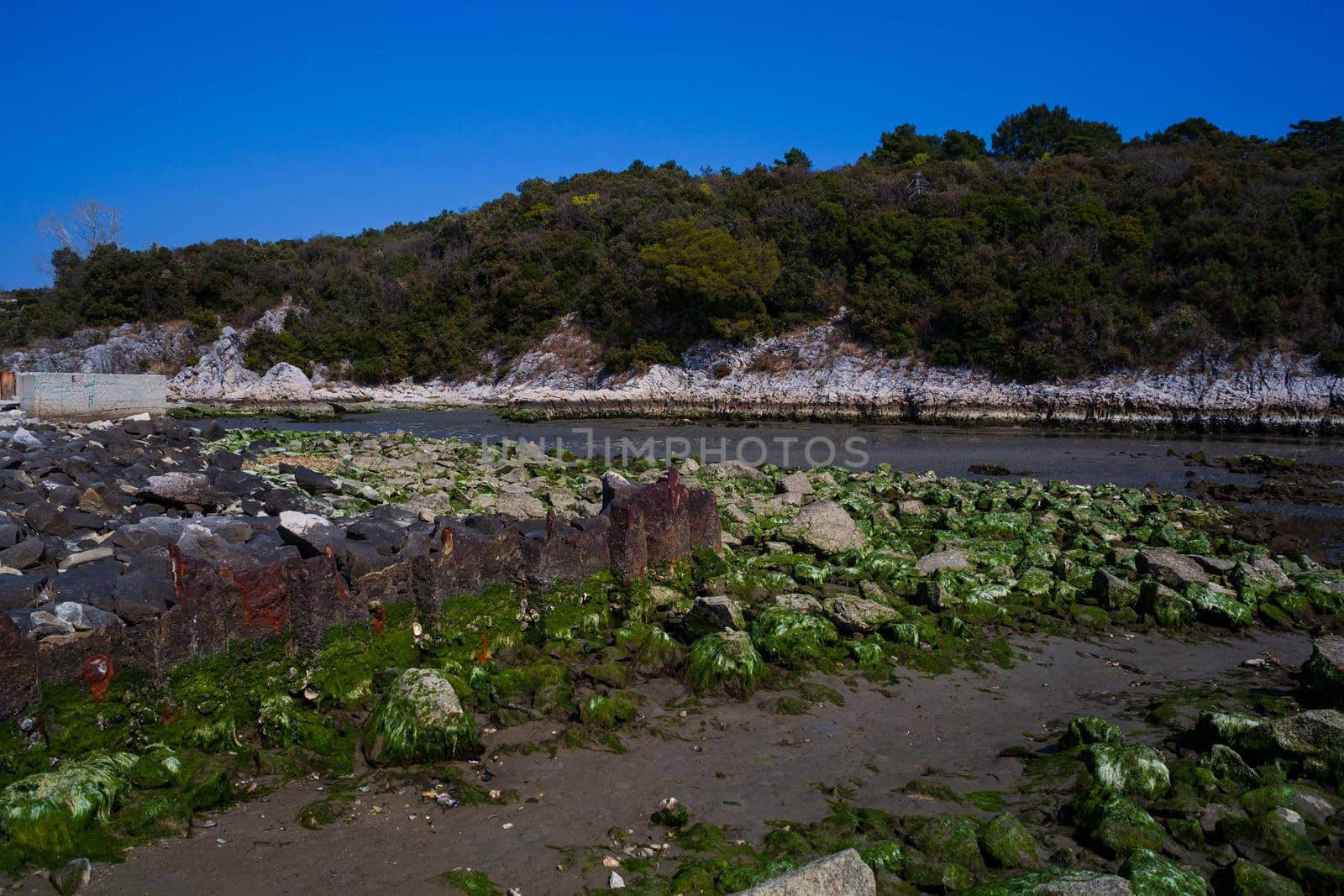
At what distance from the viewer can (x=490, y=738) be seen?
5.01 metres

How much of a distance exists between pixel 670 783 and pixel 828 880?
4.95ft

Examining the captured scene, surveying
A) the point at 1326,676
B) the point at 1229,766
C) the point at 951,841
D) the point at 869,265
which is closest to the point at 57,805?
the point at 951,841

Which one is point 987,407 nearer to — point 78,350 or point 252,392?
point 252,392

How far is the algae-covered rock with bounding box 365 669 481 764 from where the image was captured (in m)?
4.64

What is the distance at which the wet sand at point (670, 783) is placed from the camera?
3.63m

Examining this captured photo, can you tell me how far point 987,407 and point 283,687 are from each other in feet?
117

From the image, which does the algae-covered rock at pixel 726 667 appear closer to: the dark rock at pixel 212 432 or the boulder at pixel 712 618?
the boulder at pixel 712 618

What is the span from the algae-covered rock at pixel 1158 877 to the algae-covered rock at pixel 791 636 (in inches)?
115

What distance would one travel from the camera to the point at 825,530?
32.1 ft

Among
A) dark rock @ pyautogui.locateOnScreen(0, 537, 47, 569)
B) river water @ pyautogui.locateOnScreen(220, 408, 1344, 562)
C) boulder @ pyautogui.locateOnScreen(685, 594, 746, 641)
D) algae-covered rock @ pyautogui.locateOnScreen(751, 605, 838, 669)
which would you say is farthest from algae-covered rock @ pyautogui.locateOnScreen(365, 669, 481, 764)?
river water @ pyautogui.locateOnScreen(220, 408, 1344, 562)

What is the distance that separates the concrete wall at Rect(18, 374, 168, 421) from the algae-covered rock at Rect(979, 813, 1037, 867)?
26.0 metres

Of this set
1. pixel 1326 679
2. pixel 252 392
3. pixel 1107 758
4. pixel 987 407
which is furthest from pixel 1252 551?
pixel 252 392

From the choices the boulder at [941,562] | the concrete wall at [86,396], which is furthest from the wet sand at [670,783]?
the concrete wall at [86,396]

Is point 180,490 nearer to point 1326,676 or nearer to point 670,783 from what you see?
point 670,783
